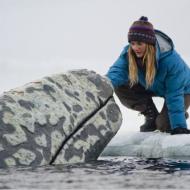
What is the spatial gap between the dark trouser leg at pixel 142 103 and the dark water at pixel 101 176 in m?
2.11

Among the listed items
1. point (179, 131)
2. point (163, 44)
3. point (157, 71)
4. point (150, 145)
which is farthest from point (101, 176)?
A: point (163, 44)

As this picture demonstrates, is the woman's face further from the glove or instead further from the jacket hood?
the glove

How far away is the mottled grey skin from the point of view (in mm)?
5605

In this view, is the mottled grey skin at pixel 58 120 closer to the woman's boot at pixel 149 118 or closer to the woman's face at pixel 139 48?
the woman's face at pixel 139 48

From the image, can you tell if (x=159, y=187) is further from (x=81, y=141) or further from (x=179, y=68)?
(x=179, y=68)

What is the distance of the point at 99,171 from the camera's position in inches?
205

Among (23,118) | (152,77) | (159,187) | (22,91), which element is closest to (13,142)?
(23,118)

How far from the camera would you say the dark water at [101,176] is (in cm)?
429

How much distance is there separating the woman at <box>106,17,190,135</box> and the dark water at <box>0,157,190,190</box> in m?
1.46

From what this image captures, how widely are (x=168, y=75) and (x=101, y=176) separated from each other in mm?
2725

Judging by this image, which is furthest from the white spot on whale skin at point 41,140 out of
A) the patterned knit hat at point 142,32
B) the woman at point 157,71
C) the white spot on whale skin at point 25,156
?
the patterned knit hat at point 142,32

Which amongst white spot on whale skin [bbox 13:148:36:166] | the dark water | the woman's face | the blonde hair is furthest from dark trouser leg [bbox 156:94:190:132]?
white spot on whale skin [bbox 13:148:36:166]

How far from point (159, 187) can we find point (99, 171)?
3.60ft

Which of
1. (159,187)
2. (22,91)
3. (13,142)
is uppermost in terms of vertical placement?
(22,91)
